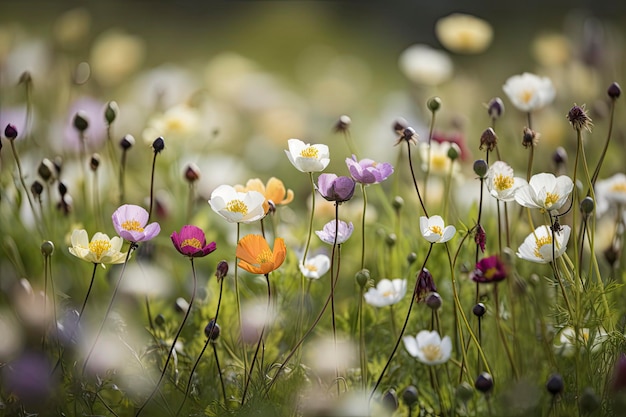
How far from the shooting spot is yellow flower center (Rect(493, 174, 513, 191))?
0.82m

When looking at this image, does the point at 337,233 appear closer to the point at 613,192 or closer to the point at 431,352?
the point at 431,352

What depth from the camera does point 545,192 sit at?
2.60 feet

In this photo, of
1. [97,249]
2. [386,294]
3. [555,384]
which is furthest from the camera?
[386,294]

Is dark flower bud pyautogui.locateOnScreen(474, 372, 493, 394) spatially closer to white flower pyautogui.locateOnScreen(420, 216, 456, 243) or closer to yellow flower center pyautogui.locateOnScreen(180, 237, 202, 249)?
white flower pyautogui.locateOnScreen(420, 216, 456, 243)

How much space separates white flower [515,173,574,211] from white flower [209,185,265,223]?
9.6 inches

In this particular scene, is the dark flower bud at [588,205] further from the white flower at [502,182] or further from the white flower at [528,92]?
the white flower at [528,92]

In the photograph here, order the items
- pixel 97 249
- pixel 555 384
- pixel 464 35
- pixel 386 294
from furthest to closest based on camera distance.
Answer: pixel 464 35
pixel 386 294
pixel 97 249
pixel 555 384

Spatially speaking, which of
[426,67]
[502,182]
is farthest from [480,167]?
[426,67]

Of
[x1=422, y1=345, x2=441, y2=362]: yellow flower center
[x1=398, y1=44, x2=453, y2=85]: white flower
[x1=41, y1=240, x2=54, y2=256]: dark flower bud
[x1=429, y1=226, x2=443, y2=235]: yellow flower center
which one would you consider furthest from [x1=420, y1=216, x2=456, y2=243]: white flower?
[x1=398, y1=44, x2=453, y2=85]: white flower

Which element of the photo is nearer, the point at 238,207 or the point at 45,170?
the point at 238,207

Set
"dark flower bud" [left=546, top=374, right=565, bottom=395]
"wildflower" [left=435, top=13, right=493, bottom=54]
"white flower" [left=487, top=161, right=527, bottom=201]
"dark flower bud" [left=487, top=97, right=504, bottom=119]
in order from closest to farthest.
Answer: "dark flower bud" [left=546, top=374, right=565, bottom=395], "white flower" [left=487, top=161, right=527, bottom=201], "dark flower bud" [left=487, top=97, right=504, bottom=119], "wildflower" [left=435, top=13, right=493, bottom=54]

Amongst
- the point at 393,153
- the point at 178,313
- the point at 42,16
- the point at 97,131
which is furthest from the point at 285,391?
the point at 42,16

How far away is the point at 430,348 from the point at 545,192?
0.60ft

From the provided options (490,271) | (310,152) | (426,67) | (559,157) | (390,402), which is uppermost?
(426,67)
